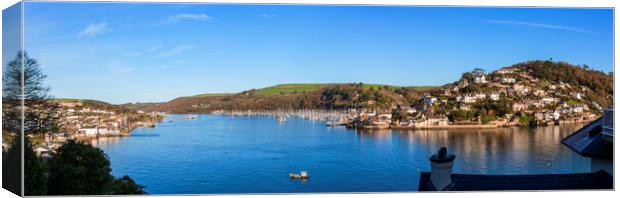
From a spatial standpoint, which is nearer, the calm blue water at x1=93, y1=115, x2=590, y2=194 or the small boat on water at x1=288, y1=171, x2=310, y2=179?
the calm blue water at x1=93, y1=115, x2=590, y2=194

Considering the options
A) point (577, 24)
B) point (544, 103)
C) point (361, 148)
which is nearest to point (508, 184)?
point (577, 24)

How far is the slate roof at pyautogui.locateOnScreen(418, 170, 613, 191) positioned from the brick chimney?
0.55 ft

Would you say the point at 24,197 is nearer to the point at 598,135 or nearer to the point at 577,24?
the point at 598,135

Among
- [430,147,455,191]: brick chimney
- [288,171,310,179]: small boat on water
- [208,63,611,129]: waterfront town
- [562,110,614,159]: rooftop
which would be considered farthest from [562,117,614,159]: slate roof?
[288,171,310,179]: small boat on water

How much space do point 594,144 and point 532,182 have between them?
0.70 m

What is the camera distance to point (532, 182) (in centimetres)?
681

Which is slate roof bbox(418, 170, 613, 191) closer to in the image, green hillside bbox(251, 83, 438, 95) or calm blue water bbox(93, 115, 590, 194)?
calm blue water bbox(93, 115, 590, 194)

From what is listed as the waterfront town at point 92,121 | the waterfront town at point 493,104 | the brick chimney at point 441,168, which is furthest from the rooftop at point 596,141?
the waterfront town at point 92,121

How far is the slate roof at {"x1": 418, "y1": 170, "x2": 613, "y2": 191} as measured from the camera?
21.7 ft

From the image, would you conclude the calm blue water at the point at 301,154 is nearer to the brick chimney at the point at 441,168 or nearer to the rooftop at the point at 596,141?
the rooftop at the point at 596,141

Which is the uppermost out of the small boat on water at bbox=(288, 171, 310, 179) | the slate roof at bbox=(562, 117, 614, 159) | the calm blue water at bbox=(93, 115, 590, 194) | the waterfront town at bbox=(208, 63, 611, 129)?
the waterfront town at bbox=(208, 63, 611, 129)

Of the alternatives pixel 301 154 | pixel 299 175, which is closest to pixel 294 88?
pixel 299 175

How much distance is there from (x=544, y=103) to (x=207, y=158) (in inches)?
228

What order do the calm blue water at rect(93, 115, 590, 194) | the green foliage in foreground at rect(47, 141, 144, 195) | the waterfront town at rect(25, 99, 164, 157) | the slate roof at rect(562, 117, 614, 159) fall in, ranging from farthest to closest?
the calm blue water at rect(93, 115, 590, 194), the waterfront town at rect(25, 99, 164, 157), the green foliage in foreground at rect(47, 141, 144, 195), the slate roof at rect(562, 117, 614, 159)
